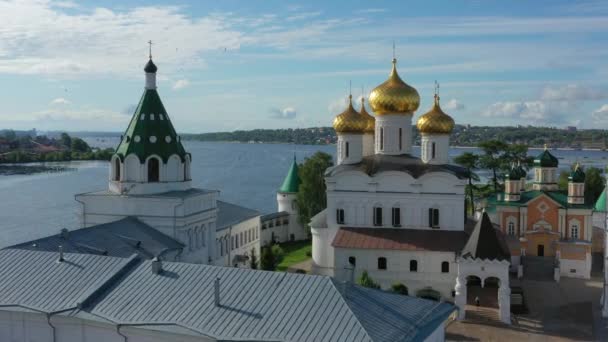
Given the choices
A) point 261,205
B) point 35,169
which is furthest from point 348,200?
point 35,169

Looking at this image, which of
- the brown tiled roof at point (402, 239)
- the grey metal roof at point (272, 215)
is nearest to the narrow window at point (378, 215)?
the brown tiled roof at point (402, 239)

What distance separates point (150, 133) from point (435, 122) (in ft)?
33.4

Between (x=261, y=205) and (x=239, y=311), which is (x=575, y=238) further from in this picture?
(x=261, y=205)

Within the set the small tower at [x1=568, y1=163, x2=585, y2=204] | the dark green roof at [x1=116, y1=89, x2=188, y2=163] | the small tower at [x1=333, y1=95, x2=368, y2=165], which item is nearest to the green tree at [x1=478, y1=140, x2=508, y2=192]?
the small tower at [x1=568, y1=163, x2=585, y2=204]

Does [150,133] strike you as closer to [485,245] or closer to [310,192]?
[485,245]

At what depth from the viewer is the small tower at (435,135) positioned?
76.2 feet

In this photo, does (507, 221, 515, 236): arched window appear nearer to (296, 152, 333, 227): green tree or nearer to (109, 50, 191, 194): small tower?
(296, 152, 333, 227): green tree

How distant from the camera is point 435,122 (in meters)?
23.4

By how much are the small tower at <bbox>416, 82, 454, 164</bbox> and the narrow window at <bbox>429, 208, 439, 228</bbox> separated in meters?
2.60

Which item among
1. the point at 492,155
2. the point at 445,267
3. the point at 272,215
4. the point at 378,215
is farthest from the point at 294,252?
the point at 492,155

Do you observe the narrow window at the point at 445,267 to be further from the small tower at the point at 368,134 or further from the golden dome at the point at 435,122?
the small tower at the point at 368,134

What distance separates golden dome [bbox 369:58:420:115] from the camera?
76.5ft

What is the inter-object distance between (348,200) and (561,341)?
806 centimetres

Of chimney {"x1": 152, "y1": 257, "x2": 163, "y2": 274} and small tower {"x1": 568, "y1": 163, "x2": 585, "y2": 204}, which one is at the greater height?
small tower {"x1": 568, "y1": 163, "x2": 585, "y2": 204}
